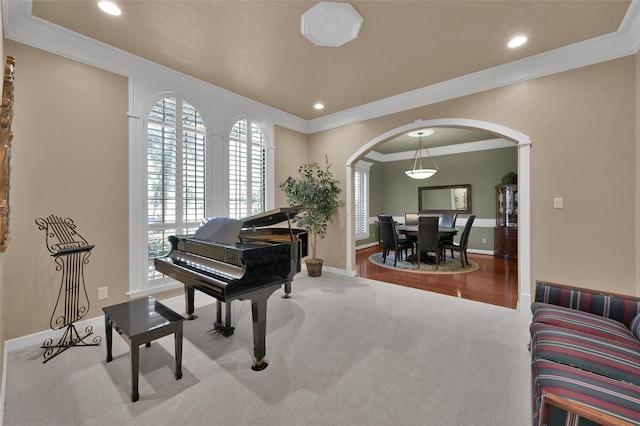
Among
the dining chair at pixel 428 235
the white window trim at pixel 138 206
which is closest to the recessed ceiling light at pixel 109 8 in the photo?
the white window trim at pixel 138 206

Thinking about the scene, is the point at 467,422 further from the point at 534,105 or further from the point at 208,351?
the point at 534,105

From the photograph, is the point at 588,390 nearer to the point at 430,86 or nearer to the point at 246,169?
the point at 430,86

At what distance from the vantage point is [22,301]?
2395 millimetres

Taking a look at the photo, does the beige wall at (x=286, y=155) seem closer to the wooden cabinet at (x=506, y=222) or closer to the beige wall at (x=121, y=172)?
the beige wall at (x=121, y=172)

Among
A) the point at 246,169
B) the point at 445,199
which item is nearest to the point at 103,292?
the point at 246,169

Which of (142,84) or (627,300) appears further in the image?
(142,84)

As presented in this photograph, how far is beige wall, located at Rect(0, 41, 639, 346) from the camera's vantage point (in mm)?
2406

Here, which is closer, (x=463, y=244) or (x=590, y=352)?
(x=590, y=352)

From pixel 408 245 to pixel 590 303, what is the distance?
3.89m

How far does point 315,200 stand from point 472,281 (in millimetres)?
3019

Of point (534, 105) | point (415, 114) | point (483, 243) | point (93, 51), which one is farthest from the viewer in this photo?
point (483, 243)

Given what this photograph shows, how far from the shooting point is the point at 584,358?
1407 mm

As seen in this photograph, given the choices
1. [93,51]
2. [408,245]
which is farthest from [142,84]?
[408,245]

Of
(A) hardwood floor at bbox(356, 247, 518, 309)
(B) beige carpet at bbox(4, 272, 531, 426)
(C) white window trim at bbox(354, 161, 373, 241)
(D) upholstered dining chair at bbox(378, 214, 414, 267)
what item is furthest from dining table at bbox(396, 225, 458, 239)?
(B) beige carpet at bbox(4, 272, 531, 426)
